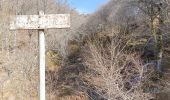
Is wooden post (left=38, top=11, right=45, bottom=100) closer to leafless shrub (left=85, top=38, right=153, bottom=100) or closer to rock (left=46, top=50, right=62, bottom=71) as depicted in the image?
leafless shrub (left=85, top=38, right=153, bottom=100)

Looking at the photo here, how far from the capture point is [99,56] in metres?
18.6

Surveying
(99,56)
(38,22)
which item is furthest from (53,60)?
(38,22)

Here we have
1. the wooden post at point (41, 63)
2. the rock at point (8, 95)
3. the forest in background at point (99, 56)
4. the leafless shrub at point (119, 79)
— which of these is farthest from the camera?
the rock at point (8, 95)

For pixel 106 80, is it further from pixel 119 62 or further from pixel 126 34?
pixel 126 34

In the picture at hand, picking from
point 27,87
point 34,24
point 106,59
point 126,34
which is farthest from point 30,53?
point 34,24

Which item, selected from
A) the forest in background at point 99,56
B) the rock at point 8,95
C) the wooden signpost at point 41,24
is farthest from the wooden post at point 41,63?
the rock at point 8,95

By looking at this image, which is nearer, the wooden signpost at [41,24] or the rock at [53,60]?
the wooden signpost at [41,24]

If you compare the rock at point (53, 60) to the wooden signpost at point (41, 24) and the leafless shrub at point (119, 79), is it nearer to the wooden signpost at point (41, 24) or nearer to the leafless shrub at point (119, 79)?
the leafless shrub at point (119, 79)

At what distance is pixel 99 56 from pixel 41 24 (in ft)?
43.5

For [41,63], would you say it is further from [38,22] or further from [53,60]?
[53,60]

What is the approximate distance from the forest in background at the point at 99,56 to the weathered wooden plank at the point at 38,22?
9470 mm

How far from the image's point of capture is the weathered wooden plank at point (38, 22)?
5.43 meters

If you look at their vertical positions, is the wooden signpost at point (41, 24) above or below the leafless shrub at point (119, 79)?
above

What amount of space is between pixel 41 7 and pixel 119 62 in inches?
621
